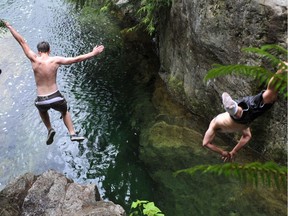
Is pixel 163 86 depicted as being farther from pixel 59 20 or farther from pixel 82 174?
→ pixel 59 20

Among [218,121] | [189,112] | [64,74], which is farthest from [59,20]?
[218,121]

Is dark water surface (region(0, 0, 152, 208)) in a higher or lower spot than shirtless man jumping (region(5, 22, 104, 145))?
lower

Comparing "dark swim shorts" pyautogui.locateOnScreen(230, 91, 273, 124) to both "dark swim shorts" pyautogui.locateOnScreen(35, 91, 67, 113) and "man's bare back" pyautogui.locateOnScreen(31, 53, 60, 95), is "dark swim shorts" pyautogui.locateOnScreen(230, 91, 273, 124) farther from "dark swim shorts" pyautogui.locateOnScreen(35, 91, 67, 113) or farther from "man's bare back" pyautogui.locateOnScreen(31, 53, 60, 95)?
"man's bare back" pyautogui.locateOnScreen(31, 53, 60, 95)

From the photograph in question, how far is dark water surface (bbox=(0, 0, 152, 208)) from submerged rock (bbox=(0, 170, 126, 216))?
141 centimetres

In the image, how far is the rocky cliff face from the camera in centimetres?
705

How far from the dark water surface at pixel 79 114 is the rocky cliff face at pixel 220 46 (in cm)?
197

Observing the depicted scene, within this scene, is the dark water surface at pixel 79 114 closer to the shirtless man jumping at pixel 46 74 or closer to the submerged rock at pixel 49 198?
the submerged rock at pixel 49 198

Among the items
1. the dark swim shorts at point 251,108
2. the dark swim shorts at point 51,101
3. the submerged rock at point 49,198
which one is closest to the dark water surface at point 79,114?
the submerged rock at point 49,198

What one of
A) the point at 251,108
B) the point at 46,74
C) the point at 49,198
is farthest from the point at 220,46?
the point at 49,198

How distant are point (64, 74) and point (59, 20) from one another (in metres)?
4.74

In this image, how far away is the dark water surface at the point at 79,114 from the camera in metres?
8.99

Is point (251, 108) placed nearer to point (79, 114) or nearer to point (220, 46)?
point (220, 46)

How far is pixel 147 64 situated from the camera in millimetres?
13242

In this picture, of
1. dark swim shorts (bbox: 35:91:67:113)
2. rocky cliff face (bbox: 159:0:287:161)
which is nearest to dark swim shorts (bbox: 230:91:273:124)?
rocky cliff face (bbox: 159:0:287:161)
